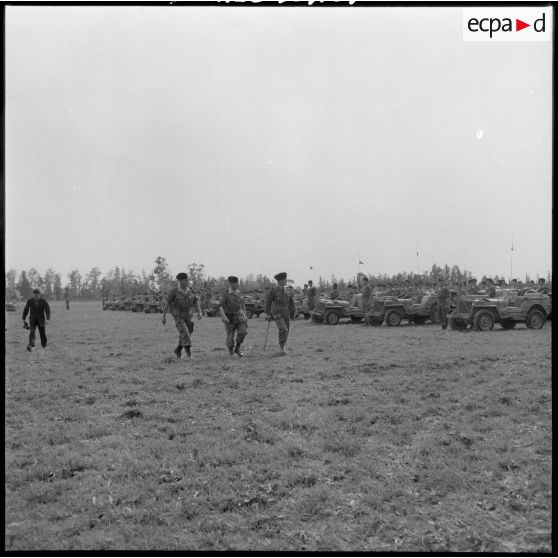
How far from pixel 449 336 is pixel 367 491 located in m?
10.4

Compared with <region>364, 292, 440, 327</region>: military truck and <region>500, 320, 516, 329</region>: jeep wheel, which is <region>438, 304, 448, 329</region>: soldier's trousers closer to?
<region>500, 320, 516, 329</region>: jeep wheel

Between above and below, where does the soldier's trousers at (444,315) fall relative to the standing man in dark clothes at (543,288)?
below

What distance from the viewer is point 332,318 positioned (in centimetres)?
1953

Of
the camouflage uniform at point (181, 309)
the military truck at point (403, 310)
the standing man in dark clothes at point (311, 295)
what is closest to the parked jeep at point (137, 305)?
the standing man in dark clothes at point (311, 295)

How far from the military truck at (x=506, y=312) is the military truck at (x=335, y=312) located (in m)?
4.51

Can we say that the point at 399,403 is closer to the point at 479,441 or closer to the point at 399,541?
the point at 479,441

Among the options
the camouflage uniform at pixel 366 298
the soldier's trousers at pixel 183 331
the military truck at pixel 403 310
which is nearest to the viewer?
the soldier's trousers at pixel 183 331

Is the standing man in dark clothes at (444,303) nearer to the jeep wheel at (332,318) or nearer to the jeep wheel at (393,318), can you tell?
the jeep wheel at (393,318)

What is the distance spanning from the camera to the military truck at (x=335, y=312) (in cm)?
1950

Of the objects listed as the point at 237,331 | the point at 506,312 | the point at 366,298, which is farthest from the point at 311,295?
the point at 237,331

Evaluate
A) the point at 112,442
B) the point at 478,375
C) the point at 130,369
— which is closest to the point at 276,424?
the point at 112,442

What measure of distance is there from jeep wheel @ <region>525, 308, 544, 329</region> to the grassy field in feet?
23.8

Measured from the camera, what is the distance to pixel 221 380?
787 centimetres

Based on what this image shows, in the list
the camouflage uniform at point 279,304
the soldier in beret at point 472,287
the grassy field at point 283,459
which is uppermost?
the soldier in beret at point 472,287
